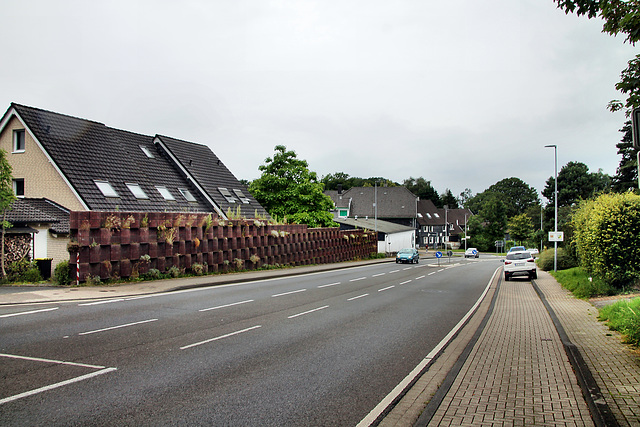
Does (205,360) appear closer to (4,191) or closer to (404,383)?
(404,383)

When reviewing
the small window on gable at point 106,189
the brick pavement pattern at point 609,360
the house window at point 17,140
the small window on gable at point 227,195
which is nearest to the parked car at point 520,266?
the brick pavement pattern at point 609,360

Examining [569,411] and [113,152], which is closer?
[569,411]

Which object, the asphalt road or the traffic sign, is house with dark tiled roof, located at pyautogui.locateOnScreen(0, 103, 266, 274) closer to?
the asphalt road

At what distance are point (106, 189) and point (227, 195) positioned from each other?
10.1m

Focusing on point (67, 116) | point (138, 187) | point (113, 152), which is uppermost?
point (67, 116)

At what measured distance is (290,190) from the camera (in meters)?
39.4

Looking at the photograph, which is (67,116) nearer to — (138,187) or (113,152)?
(113,152)

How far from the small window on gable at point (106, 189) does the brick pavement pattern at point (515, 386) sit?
773 inches

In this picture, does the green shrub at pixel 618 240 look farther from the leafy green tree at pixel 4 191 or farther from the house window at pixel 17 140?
the house window at pixel 17 140

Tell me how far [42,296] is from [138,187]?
13.5 metres

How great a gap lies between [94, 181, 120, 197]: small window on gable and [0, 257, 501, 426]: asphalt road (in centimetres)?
1183

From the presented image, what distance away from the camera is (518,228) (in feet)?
290

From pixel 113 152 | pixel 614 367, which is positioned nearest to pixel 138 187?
pixel 113 152

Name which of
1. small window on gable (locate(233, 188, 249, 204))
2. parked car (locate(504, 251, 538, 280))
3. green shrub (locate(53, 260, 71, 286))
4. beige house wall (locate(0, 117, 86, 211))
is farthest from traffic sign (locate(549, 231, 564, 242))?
beige house wall (locate(0, 117, 86, 211))
